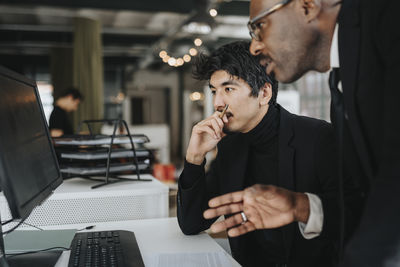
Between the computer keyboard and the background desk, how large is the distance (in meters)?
0.23

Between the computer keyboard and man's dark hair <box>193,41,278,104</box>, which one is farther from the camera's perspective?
man's dark hair <box>193,41,278,104</box>

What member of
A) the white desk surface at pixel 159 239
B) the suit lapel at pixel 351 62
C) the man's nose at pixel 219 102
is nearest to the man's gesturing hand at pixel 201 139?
the man's nose at pixel 219 102

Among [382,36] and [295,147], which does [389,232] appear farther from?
[295,147]

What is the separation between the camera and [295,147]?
5.03 ft

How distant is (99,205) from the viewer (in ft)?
5.05

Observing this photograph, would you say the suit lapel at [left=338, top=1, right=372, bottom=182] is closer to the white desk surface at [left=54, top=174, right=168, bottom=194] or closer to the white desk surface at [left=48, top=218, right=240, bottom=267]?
the white desk surface at [left=48, top=218, right=240, bottom=267]

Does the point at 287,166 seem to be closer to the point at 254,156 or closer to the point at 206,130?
the point at 254,156

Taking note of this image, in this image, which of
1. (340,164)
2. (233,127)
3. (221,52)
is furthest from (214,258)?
(221,52)

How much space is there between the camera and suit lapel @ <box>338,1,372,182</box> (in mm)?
827

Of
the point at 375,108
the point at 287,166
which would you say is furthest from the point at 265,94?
the point at 375,108

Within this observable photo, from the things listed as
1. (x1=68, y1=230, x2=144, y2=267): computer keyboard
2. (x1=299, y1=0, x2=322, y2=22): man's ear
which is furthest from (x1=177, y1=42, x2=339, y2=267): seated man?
(x1=299, y1=0, x2=322, y2=22): man's ear

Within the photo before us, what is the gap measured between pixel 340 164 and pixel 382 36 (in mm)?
358

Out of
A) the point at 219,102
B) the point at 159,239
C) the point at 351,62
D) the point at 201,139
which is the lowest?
the point at 159,239

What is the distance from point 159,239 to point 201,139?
0.44 m
